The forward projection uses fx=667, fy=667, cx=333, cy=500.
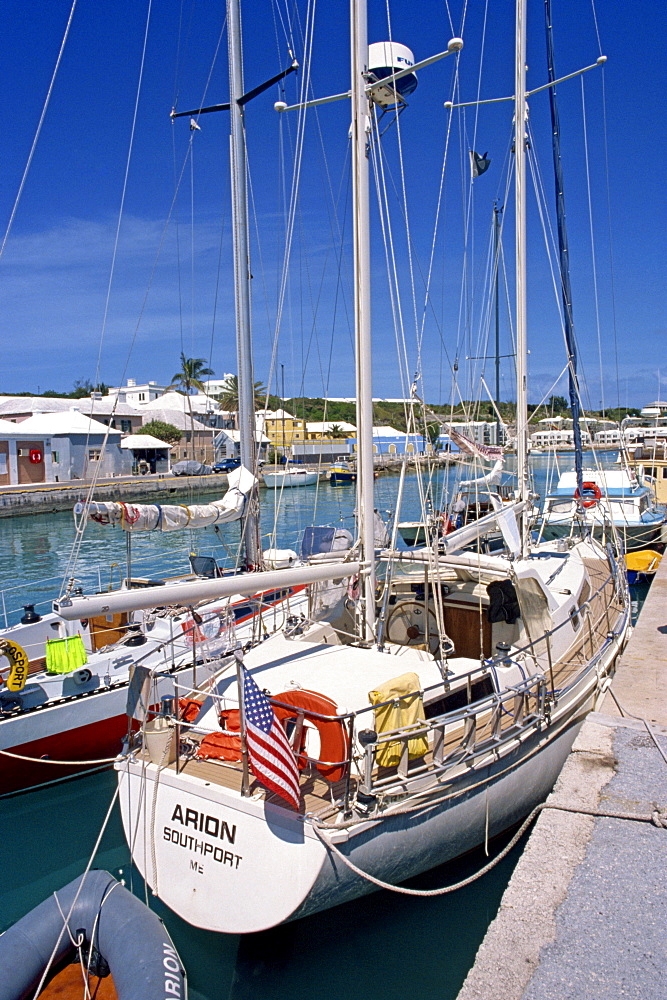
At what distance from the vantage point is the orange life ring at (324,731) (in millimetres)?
5816

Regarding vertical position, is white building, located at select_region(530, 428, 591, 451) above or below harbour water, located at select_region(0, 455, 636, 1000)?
above

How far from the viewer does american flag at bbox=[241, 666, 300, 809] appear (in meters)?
5.21

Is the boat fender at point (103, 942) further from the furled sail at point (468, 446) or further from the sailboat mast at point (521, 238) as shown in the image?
the sailboat mast at point (521, 238)

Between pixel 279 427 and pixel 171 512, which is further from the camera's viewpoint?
pixel 279 427

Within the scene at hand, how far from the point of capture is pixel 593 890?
357cm

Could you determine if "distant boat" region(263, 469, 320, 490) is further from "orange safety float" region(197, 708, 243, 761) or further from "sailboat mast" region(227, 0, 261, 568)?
"orange safety float" region(197, 708, 243, 761)

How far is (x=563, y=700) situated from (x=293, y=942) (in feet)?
13.3

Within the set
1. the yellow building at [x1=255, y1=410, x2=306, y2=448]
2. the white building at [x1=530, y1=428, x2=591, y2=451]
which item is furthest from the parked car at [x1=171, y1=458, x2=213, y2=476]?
the white building at [x1=530, y1=428, x2=591, y2=451]

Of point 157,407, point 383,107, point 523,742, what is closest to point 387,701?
point 523,742

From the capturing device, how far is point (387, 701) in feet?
19.4

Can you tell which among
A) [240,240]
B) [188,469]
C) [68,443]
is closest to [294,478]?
[188,469]

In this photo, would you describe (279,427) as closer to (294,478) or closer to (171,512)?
(294,478)

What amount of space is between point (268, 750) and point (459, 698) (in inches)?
109

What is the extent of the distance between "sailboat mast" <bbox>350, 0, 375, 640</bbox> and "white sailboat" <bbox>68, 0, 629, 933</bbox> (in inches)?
0.8
